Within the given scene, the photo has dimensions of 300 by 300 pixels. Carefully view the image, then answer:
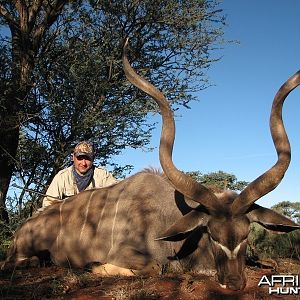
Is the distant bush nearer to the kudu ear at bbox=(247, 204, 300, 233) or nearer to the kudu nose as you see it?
the kudu ear at bbox=(247, 204, 300, 233)

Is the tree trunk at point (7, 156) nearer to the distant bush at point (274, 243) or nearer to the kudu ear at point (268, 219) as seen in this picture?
the distant bush at point (274, 243)

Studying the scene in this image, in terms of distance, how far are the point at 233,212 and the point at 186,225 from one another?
284mm

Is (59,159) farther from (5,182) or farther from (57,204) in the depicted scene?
(57,204)

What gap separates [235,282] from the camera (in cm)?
250

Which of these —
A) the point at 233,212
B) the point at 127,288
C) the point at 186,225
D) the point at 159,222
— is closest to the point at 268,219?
the point at 233,212

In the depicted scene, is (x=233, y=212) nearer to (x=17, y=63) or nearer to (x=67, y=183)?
(x=67, y=183)

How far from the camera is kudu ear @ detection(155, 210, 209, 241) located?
112 inches

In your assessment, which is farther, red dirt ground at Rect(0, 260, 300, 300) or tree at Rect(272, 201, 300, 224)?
tree at Rect(272, 201, 300, 224)

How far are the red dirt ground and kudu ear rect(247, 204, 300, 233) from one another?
0.27 meters

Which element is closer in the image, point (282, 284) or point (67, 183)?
point (282, 284)

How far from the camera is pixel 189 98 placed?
7.25 metres

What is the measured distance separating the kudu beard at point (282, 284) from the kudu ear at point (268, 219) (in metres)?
0.32

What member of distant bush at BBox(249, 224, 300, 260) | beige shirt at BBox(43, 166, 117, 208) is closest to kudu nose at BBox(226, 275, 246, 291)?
distant bush at BBox(249, 224, 300, 260)

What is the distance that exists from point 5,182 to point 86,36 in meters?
2.26
